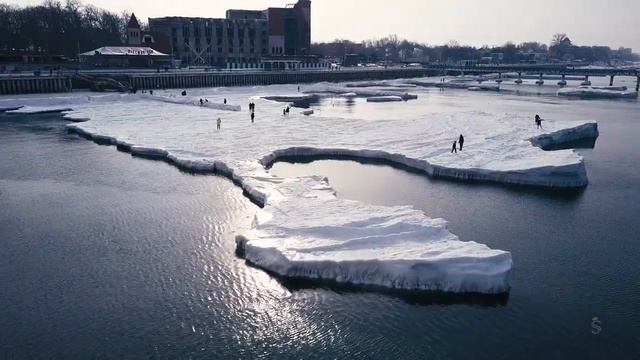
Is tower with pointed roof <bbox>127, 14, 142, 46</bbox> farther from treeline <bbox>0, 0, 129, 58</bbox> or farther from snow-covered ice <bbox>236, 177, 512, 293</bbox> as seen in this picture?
snow-covered ice <bbox>236, 177, 512, 293</bbox>

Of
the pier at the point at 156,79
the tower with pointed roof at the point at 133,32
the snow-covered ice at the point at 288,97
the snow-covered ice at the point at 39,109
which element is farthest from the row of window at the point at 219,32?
the snow-covered ice at the point at 39,109

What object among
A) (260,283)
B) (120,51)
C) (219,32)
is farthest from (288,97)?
(260,283)

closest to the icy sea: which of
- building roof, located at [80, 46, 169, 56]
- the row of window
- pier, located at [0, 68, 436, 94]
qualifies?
pier, located at [0, 68, 436, 94]

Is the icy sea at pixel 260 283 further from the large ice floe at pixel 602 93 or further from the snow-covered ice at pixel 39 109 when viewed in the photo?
the large ice floe at pixel 602 93

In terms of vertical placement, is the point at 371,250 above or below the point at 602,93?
below

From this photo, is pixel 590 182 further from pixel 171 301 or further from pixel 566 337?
pixel 171 301

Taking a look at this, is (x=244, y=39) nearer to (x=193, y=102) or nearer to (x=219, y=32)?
(x=219, y=32)
